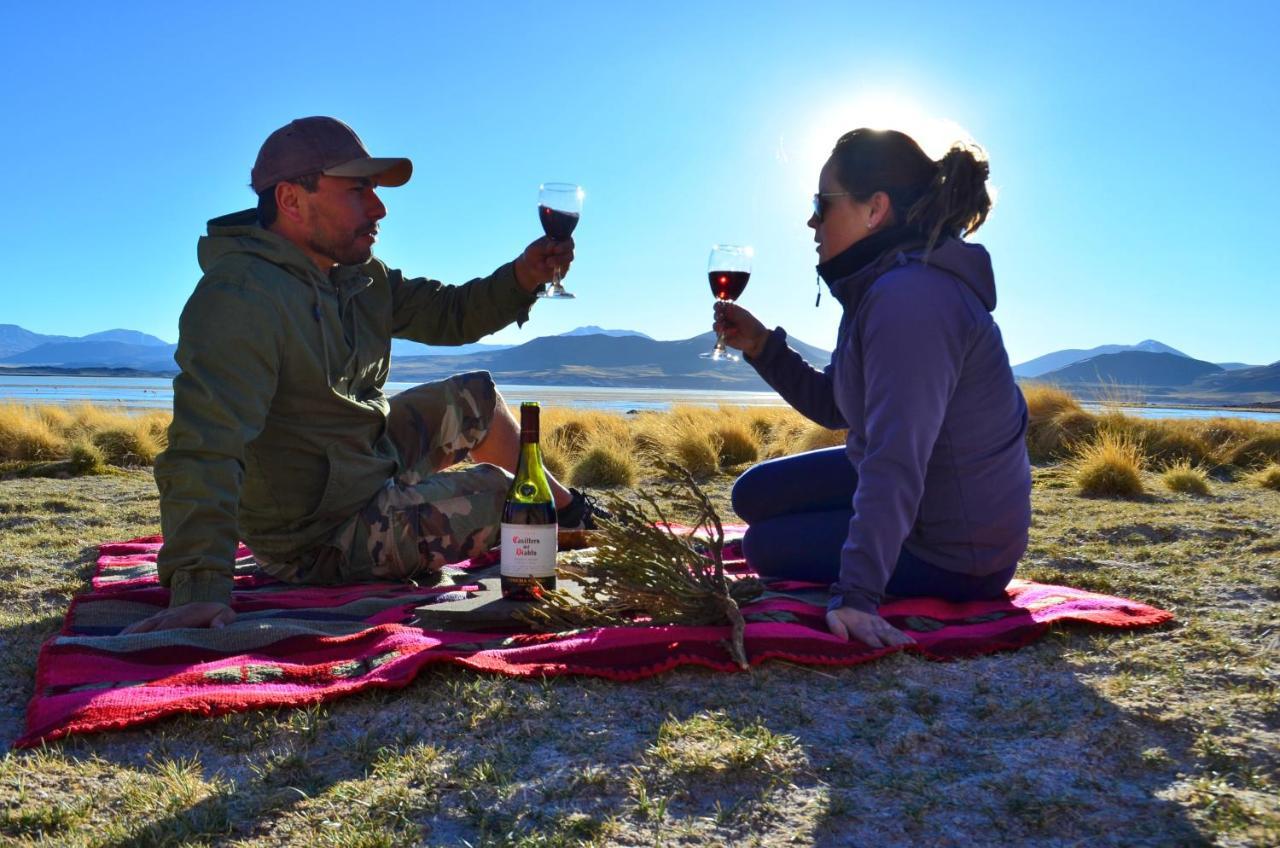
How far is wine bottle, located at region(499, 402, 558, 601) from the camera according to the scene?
9.01 feet

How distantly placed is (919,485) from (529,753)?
118cm

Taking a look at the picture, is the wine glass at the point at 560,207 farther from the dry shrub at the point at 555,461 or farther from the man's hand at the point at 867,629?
the dry shrub at the point at 555,461

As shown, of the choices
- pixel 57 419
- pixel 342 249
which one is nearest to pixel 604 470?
pixel 342 249

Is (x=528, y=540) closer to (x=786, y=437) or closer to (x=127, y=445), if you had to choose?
(x=127, y=445)

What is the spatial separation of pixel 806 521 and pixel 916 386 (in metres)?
0.99

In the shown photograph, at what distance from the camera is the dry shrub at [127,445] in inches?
344

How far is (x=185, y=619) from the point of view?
2.65 meters

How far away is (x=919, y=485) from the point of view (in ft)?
8.03

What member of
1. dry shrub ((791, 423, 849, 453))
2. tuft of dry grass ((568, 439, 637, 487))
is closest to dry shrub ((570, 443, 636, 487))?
tuft of dry grass ((568, 439, 637, 487))

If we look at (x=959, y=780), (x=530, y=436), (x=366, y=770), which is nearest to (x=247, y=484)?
(x=530, y=436)

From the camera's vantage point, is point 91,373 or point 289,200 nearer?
point 289,200

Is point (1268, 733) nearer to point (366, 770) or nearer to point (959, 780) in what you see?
point (959, 780)

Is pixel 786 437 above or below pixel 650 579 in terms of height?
above

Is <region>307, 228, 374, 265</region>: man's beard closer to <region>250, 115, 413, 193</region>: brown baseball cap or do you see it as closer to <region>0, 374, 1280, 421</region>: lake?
<region>250, 115, 413, 193</region>: brown baseball cap
